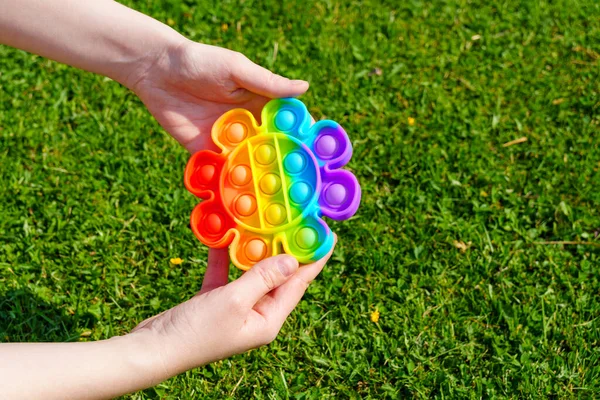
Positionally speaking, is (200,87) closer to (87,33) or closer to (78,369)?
(87,33)

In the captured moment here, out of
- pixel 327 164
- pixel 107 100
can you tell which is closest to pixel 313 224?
pixel 327 164

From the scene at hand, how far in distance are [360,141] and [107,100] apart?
1535mm

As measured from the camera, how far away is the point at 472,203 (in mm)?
3354

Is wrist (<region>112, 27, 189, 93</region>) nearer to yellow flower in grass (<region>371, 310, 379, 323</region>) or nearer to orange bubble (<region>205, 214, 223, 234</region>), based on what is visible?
orange bubble (<region>205, 214, 223, 234</region>)

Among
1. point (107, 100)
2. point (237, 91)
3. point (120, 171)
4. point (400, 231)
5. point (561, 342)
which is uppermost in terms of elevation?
point (237, 91)

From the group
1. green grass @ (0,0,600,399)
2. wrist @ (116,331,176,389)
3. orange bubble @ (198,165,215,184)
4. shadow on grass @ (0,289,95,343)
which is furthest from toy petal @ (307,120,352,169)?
shadow on grass @ (0,289,95,343)

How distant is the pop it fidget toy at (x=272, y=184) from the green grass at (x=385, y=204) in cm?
70

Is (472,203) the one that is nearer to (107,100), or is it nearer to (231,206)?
(231,206)


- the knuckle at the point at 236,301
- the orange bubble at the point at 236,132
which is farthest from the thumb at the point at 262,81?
the knuckle at the point at 236,301

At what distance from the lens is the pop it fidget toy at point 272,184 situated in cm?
242

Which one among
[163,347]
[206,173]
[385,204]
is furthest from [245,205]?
[385,204]

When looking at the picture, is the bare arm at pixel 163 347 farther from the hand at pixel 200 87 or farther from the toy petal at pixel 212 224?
the hand at pixel 200 87

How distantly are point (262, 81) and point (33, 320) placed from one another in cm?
160

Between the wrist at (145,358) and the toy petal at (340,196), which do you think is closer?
the wrist at (145,358)
